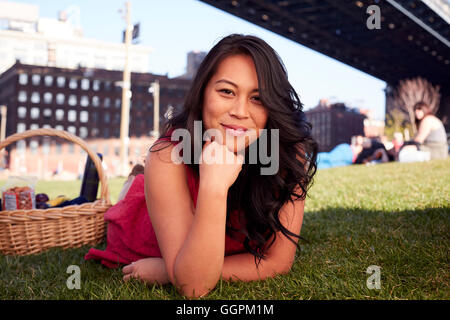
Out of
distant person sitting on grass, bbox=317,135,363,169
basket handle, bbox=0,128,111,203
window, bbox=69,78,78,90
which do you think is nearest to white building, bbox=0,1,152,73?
window, bbox=69,78,78,90

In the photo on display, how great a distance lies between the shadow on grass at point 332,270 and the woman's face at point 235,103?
598mm

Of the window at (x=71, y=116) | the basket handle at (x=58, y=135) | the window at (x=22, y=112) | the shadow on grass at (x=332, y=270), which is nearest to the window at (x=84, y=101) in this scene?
the window at (x=71, y=116)

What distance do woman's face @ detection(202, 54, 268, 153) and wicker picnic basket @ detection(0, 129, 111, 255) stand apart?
1512 millimetres

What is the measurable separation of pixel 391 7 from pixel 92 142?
38.3 metres

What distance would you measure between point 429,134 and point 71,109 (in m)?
45.8

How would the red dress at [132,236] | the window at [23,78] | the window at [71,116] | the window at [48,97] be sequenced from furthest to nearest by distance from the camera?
the window at [71,116], the window at [48,97], the window at [23,78], the red dress at [132,236]

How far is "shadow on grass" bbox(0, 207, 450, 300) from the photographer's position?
5.08ft

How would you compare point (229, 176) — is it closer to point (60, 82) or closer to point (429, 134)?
point (429, 134)

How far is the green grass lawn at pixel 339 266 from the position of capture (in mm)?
1555

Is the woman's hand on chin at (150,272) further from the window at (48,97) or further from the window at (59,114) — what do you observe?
the window at (48,97)

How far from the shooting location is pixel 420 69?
103 ft

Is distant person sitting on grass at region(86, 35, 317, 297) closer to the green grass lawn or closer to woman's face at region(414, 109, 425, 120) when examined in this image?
the green grass lawn
